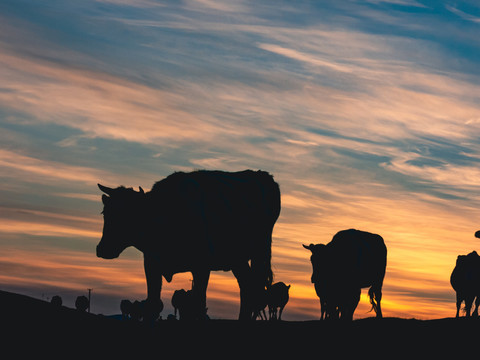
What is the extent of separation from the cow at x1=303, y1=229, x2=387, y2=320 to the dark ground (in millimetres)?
8974

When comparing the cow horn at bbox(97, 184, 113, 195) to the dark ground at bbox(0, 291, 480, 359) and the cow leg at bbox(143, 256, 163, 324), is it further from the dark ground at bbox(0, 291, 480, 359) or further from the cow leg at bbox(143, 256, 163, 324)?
the dark ground at bbox(0, 291, 480, 359)

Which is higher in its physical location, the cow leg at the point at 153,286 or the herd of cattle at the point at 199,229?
the herd of cattle at the point at 199,229

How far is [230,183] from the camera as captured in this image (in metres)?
21.0

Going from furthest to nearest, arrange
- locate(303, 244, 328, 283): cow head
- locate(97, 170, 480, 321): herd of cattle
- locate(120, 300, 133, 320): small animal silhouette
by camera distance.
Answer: locate(120, 300, 133, 320): small animal silhouette < locate(303, 244, 328, 283): cow head < locate(97, 170, 480, 321): herd of cattle

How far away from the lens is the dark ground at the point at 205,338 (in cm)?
1483

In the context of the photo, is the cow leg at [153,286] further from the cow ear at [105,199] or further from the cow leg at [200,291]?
the cow ear at [105,199]

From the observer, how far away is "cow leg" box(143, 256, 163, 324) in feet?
60.4

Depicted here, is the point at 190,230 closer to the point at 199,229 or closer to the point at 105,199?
the point at 199,229

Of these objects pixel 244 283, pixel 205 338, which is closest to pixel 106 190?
pixel 244 283

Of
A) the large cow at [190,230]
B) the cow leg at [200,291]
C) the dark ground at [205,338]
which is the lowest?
the dark ground at [205,338]

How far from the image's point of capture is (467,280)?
30.5m

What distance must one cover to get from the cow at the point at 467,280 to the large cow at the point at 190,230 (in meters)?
12.4

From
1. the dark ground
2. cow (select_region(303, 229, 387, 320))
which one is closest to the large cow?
the dark ground

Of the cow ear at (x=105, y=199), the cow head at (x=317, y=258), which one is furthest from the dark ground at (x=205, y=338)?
the cow head at (x=317, y=258)
